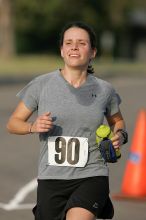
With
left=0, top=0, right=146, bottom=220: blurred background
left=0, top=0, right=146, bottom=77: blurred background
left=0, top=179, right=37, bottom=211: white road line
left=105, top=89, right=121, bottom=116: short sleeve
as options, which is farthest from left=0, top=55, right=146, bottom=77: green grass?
left=105, top=89, right=121, bottom=116: short sleeve

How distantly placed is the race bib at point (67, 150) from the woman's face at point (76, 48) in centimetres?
48

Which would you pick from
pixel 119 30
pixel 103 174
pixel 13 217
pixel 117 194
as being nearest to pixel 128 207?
pixel 117 194

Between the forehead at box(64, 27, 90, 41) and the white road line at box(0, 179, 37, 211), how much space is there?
3503 mm

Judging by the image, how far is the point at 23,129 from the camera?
5.34 metres

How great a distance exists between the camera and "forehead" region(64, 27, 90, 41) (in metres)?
5.38

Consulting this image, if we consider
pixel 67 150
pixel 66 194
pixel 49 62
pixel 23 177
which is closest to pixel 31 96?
pixel 67 150

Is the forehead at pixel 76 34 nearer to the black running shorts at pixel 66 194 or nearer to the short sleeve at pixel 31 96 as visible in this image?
the short sleeve at pixel 31 96

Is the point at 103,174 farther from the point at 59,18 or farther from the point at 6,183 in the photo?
the point at 59,18

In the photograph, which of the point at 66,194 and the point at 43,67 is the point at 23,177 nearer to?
the point at 66,194

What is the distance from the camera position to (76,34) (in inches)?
212

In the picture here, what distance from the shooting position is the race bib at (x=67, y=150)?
529cm

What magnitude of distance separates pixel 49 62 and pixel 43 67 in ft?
26.5

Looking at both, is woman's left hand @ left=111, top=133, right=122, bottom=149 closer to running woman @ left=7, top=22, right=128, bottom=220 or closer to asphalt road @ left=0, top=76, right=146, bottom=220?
running woman @ left=7, top=22, right=128, bottom=220

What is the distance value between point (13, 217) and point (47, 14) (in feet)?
191
